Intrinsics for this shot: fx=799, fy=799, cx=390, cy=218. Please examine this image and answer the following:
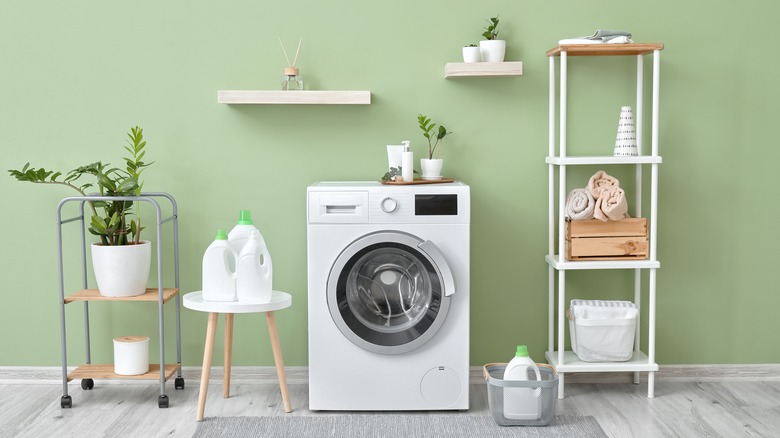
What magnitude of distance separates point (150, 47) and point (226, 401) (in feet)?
4.83

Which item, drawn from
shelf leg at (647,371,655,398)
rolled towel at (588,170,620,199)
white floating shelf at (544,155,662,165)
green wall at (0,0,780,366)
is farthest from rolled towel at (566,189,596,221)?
shelf leg at (647,371,655,398)

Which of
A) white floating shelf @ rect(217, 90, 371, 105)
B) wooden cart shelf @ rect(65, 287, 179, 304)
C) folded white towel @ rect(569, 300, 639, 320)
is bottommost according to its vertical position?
folded white towel @ rect(569, 300, 639, 320)

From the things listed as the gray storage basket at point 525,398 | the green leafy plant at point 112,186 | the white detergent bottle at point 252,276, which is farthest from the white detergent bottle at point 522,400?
the green leafy plant at point 112,186

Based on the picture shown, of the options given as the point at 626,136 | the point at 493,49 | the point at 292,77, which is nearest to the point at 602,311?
the point at 626,136

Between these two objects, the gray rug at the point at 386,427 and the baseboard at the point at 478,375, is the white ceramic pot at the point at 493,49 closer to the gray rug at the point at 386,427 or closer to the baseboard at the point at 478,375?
the baseboard at the point at 478,375

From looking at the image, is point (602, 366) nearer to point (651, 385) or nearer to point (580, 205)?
point (651, 385)

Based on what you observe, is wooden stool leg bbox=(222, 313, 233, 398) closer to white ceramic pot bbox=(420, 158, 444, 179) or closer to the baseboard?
the baseboard

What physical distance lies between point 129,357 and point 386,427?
1.06m

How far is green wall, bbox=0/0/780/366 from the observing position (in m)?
3.29

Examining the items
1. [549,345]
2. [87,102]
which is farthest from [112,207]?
[549,345]

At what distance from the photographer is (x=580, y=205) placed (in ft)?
10.2

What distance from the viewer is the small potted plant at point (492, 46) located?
3188 mm

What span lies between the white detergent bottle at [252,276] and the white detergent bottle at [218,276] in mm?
31

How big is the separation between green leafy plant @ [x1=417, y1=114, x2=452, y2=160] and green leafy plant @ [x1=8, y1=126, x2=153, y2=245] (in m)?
1.09
